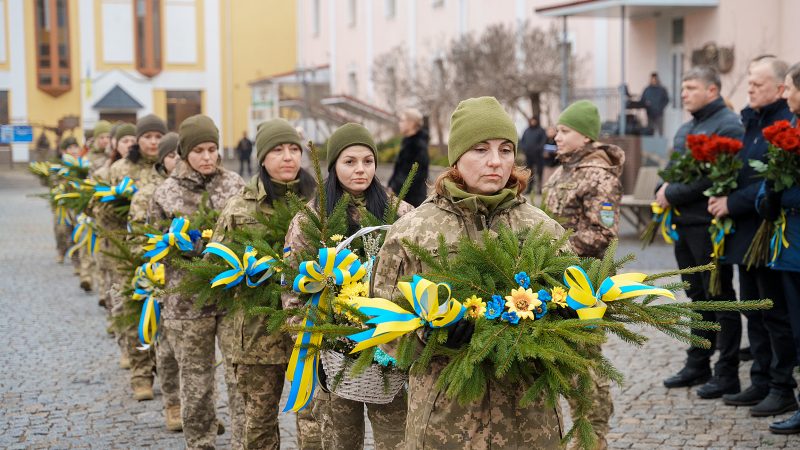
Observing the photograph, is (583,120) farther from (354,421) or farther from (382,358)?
(382,358)

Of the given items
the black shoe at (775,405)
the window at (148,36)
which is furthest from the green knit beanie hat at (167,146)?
the window at (148,36)

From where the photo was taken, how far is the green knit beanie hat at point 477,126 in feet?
11.6

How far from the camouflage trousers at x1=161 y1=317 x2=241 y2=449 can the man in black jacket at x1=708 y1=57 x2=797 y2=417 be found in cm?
328

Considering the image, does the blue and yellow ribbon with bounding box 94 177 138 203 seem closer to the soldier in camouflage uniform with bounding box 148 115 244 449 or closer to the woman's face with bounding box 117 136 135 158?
the woman's face with bounding box 117 136 135 158

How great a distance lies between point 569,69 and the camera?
83.9ft

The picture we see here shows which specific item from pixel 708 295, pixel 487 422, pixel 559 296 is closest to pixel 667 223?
pixel 708 295

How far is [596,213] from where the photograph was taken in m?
5.74

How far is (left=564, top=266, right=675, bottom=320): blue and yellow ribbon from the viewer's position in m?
3.14

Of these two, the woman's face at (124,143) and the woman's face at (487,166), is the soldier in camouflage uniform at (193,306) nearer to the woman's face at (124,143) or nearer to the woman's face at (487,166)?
the woman's face at (487,166)

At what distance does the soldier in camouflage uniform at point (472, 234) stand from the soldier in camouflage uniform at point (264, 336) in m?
1.52

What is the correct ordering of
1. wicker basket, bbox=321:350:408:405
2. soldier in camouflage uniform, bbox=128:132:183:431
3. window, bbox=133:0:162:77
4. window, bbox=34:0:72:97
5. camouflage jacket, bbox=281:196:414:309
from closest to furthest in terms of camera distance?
wicker basket, bbox=321:350:408:405 < camouflage jacket, bbox=281:196:414:309 < soldier in camouflage uniform, bbox=128:132:183:431 < window, bbox=34:0:72:97 < window, bbox=133:0:162:77

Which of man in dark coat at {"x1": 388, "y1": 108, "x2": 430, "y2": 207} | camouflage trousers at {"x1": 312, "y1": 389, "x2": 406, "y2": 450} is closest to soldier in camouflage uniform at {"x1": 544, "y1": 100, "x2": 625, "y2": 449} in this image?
camouflage trousers at {"x1": 312, "y1": 389, "x2": 406, "y2": 450}

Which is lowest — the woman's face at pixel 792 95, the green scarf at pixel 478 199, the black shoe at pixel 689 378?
the black shoe at pixel 689 378

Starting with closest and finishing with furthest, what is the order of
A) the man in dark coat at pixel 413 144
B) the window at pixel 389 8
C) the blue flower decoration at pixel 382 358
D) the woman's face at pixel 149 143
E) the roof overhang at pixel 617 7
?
the blue flower decoration at pixel 382 358 → the woman's face at pixel 149 143 → the man in dark coat at pixel 413 144 → the roof overhang at pixel 617 7 → the window at pixel 389 8
